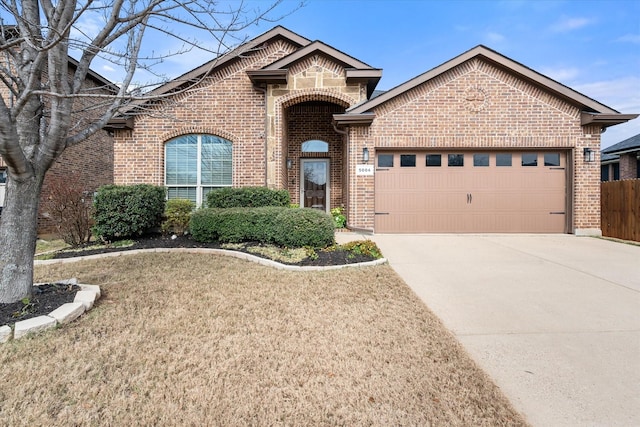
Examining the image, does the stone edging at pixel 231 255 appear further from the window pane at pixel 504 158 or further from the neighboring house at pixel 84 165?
the window pane at pixel 504 158

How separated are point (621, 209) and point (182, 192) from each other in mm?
12805

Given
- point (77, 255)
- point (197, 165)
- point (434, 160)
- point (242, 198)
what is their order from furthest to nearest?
1. point (197, 165)
2. point (434, 160)
3. point (242, 198)
4. point (77, 255)

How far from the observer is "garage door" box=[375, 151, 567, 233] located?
9156 mm

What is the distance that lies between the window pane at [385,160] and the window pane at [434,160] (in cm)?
113

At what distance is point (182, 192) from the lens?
989 centimetres

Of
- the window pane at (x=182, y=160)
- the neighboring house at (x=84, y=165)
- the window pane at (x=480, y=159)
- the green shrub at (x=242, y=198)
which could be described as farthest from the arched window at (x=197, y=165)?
the window pane at (x=480, y=159)

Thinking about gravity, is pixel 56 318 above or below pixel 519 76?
below

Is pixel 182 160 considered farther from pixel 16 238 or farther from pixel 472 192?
pixel 472 192

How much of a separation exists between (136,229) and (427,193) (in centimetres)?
783

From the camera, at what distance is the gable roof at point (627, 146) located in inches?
554

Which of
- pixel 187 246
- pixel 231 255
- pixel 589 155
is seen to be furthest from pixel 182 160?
pixel 589 155

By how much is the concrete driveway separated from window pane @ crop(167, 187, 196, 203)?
6443 millimetres

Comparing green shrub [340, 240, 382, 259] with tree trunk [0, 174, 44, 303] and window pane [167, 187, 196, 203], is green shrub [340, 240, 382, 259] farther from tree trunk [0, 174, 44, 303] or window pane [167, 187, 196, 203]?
window pane [167, 187, 196, 203]

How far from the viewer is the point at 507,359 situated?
260 cm
